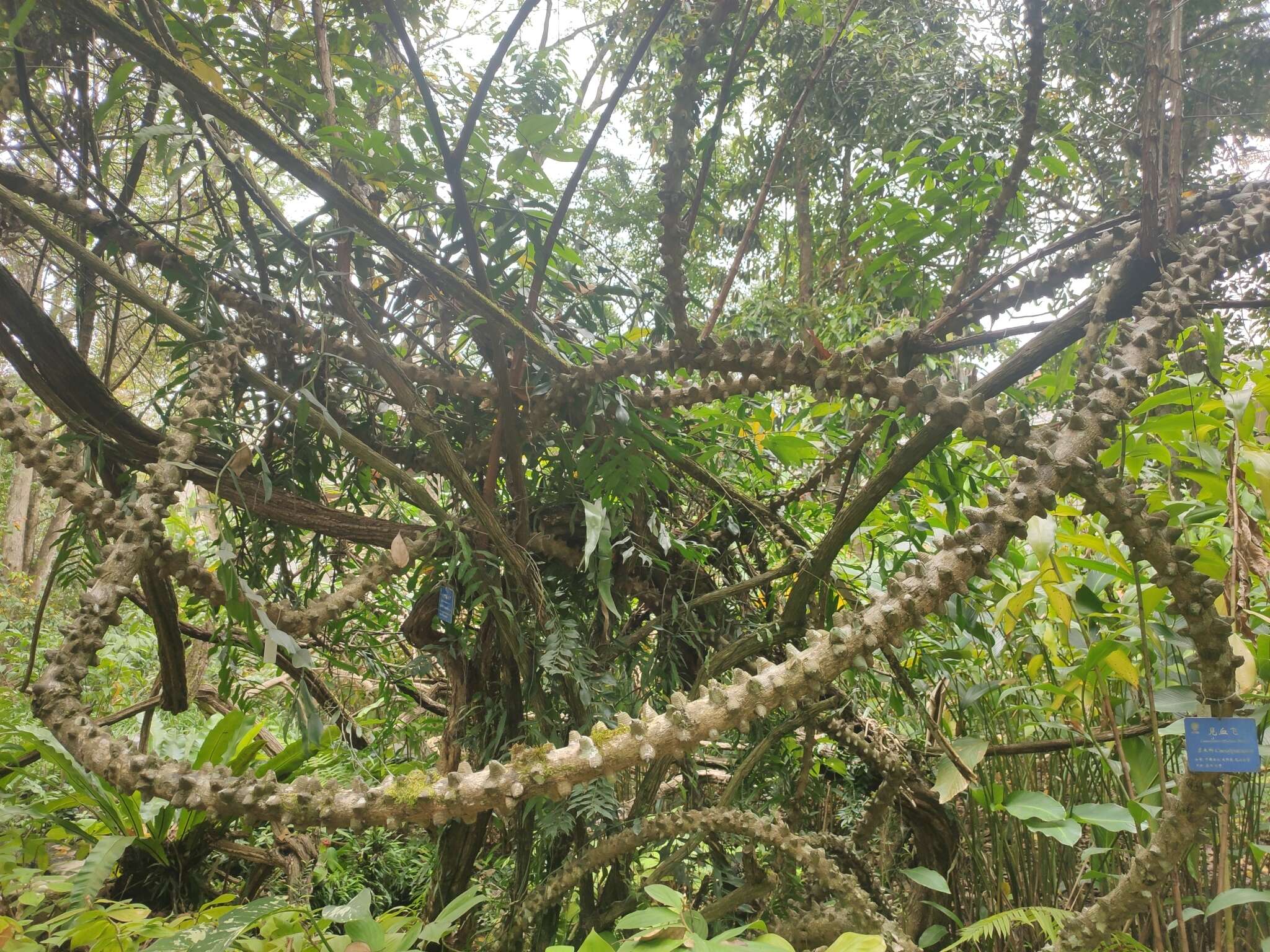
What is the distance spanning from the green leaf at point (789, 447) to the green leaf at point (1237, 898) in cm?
75

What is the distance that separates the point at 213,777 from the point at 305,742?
8 cm

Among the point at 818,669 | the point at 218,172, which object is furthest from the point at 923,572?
the point at 218,172

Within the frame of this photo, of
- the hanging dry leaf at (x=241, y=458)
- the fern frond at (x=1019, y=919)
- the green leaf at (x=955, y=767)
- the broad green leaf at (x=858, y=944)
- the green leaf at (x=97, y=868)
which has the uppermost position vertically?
the hanging dry leaf at (x=241, y=458)

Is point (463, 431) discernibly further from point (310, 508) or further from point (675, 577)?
point (675, 577)

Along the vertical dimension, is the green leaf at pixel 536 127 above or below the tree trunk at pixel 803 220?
below

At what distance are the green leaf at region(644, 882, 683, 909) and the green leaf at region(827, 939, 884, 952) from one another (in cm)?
16

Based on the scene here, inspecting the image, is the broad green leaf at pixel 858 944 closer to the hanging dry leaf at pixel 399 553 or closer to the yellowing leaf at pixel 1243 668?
the yellowing leaf at pixel 1243 668

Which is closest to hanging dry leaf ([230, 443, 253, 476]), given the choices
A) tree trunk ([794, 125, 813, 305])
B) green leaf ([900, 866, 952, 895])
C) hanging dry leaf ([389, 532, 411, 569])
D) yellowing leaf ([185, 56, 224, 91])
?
hanging dry leaf ([389, 532, 411, 569])

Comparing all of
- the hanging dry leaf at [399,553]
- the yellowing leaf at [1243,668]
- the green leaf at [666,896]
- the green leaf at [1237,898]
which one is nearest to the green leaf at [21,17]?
the hanging dry leaf at [399,553]

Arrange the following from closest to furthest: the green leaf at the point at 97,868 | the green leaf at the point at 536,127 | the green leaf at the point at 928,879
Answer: the green leaf at the point at 536,127
the green leaf at the point at 928,879
the green leaf at the point at 97,868

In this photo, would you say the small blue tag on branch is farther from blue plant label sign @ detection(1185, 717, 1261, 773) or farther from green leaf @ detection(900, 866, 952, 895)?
blue plant label sign @ detection(1185, 717, 1261, 773)

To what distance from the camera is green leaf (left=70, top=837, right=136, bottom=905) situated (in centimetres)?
123

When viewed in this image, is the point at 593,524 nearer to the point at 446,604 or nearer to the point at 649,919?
the point at 446,604

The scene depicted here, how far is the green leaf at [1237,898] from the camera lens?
76 cm
